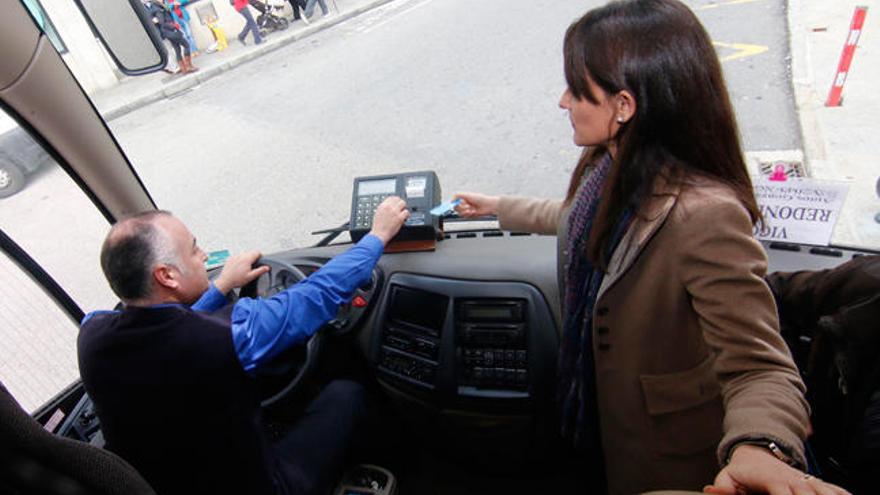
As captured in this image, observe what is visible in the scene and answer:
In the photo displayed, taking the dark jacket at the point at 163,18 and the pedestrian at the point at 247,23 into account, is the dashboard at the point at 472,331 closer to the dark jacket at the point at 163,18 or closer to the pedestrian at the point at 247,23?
the dark jacket at the point at 163,18

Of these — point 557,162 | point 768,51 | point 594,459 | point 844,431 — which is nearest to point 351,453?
point 594,459

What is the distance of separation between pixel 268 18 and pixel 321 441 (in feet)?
33.4

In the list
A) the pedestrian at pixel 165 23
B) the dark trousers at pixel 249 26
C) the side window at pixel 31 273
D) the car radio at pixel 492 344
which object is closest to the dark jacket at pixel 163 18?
the pedestrian at pixel 165 23

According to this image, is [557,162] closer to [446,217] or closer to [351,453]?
[446,217]

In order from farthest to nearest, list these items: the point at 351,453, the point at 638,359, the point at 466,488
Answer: the point at 466,488, the point at 351,453, the point at 638,359

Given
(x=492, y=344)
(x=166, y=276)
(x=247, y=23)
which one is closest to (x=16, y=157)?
(x=166, y=276)

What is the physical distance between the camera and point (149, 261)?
1551mm

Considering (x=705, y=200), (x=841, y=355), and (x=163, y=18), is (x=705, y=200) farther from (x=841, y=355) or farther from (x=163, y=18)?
(x=163, y=18)

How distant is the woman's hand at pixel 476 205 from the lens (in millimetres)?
1859

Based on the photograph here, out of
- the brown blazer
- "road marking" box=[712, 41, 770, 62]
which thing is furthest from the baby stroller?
the brown blazer

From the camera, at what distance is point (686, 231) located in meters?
1.12

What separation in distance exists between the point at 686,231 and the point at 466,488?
5.89 ft

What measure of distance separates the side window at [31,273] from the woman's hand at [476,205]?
5.42ft

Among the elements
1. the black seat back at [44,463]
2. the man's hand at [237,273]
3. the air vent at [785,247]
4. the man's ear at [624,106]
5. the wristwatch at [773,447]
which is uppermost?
the man's ear at [624,106]
